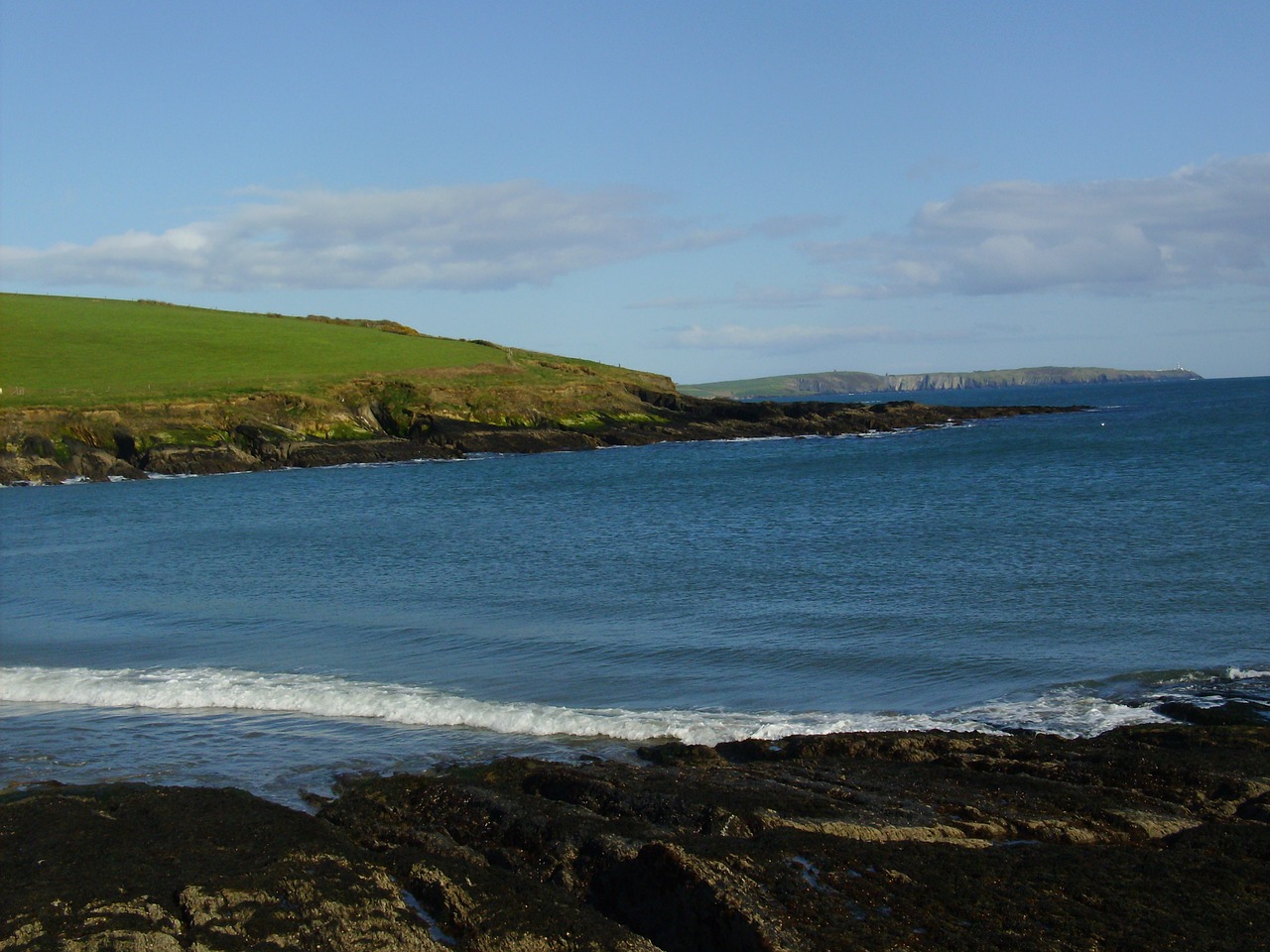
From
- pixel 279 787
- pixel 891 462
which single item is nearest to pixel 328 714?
pixel 279 787

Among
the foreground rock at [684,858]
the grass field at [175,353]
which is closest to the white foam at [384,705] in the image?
the foreground rock at [684,858]

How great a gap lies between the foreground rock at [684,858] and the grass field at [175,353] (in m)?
64.7

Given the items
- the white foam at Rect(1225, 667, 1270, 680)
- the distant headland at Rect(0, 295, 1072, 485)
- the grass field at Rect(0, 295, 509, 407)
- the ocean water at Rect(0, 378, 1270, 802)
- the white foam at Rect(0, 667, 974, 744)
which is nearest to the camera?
the white foam at Rect(0, 667, 974, 744)

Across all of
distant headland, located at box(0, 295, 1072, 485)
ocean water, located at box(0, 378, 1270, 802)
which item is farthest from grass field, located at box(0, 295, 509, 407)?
ocean water, located at box(0, 378, 1270, 802)

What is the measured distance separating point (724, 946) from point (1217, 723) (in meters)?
8.41

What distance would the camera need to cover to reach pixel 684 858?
25.8 ft

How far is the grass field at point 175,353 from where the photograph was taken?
7262 centimetres

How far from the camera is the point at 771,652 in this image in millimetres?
18484

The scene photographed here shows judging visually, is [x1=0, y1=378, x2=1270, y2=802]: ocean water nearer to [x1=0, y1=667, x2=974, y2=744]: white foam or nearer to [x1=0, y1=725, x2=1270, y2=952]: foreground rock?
[x1=0, y1=667, x2=974, y2=744]: white foam

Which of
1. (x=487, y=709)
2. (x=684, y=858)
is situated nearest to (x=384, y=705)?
(x=487, y=709)

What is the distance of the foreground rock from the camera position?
23.9 feet

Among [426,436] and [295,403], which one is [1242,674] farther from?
[295,403]

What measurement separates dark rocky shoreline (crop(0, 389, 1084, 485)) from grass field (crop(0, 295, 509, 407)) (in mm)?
4464

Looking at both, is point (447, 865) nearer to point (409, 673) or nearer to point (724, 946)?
point (724, 946)
